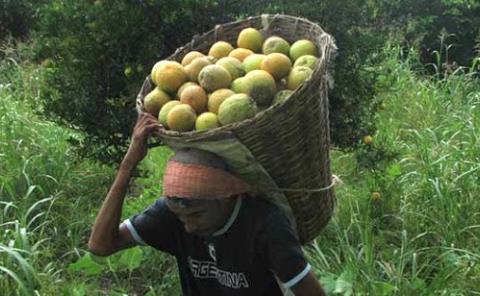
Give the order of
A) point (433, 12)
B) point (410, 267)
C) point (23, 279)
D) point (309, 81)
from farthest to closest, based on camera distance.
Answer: point (433, 12) → point (410, 267) → point (23, 279) → point (309, 81)

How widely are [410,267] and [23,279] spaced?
6.32ft

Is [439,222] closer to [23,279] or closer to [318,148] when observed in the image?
[318,148]

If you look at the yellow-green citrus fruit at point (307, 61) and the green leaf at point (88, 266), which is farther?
the green leaf at point (88, 266)

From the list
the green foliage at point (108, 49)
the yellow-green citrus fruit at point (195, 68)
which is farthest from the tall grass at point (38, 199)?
the yellow-green citrus fruit at point (195, 68)

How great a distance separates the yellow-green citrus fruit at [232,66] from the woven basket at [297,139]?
10.6 inches

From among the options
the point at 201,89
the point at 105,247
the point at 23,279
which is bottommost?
the point at 23,279

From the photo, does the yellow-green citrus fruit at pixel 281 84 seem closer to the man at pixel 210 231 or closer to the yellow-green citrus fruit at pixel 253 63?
the yellow-green citrus fruit at pixel 253 63

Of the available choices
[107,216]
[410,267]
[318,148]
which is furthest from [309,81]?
[410,267]

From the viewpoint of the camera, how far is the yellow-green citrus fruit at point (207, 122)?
2.20 metres

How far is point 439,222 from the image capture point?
405cm

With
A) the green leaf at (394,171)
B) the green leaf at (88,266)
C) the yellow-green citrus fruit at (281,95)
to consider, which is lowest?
the green leaf at (394,171)

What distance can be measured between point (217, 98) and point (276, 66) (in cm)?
23

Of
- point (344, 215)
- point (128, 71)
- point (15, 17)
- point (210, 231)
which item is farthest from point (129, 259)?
point (15, 17)

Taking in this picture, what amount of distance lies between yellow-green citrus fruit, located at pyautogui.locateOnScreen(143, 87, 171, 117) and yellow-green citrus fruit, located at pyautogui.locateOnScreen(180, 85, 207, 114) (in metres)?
0.11
